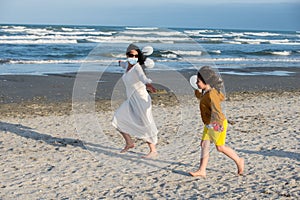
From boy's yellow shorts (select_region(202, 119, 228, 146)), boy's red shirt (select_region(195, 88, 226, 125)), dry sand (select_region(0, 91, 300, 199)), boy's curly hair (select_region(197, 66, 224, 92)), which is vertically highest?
boy's curly hair (select_region(197, 66, 224, 92))

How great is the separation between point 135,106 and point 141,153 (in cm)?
95

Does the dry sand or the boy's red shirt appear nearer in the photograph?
the dry sand

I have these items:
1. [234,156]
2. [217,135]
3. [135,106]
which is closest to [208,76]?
[217,135]

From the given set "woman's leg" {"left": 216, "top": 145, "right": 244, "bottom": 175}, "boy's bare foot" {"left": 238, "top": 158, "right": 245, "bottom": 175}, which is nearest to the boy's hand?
"woman's leg" {"left": 216, "top": 145, "right": 244, "bottom": 175}

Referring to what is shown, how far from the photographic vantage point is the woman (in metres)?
7.18

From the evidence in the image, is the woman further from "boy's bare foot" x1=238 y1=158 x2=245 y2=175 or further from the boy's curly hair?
"boy's bare foot" x1=238 y1=158 x2=245 y2=175

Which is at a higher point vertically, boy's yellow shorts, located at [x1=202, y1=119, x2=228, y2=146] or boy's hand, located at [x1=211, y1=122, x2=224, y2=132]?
boy's hand, located at [x1=211, y1=122, x2=224, y2=132]

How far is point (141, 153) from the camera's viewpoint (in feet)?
25.9

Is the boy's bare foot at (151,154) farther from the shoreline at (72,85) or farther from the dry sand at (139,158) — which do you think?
the shoreline at (72,85)

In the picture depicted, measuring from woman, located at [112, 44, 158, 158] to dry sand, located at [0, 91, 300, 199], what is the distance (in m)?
0.46

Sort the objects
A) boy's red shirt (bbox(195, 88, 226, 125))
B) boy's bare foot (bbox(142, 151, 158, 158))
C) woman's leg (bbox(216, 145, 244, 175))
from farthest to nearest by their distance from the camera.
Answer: boy's bare foot (bbox(142, 151, 158, 158)), woman's leg (bbox(216, 145, 244, 175)), boy's red shirt (bbox(195, 88, 226, 125))

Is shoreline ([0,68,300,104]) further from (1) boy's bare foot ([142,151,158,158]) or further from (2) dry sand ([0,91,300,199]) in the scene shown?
(1) boy's bare foot ([142,151,158,158])

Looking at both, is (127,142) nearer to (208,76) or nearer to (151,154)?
(151,154)

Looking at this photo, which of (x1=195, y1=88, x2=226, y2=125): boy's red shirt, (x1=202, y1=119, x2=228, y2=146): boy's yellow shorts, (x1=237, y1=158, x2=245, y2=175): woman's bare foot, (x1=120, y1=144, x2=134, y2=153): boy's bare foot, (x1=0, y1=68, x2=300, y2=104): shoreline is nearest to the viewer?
(x1=195, y1=88, x2=226, y2=125): boy's red shirt
